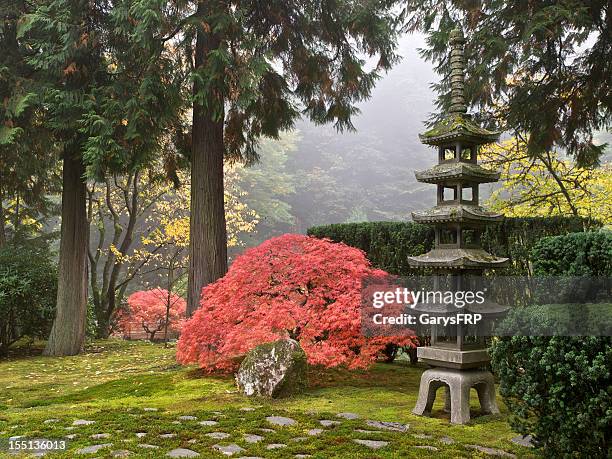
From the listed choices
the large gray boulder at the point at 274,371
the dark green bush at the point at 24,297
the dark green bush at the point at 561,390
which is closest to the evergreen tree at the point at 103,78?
the dark green bush at the point at 24,297

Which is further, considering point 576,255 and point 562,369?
point 576,255

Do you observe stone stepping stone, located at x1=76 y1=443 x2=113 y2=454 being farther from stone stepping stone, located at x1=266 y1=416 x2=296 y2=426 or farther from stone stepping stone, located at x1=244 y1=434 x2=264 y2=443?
stone stepping stone, located at x1=266 y1=416 x2=296 y2=426

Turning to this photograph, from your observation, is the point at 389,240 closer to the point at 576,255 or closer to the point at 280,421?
the point at 280,421

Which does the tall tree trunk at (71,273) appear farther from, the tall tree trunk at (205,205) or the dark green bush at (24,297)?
the tall tree trunk at (205,205)

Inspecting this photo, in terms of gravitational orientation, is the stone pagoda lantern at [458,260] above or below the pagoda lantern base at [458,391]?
above

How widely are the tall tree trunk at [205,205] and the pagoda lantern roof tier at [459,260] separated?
4380 mm

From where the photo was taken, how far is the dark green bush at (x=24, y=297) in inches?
389

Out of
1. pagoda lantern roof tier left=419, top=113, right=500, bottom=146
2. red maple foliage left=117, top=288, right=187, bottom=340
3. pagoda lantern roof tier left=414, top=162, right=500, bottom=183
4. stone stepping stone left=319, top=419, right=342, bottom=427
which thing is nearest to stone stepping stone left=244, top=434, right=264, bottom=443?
stone stepping stone left=319, top=419, right=342, bottom=427

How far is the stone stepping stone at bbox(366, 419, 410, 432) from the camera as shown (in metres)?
4.55

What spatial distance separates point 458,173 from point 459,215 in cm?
43

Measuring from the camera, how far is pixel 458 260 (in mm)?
4977

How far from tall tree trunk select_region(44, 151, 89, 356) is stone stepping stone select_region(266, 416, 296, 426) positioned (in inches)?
271

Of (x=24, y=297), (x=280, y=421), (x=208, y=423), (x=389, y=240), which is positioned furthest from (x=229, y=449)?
(x=24, y=297)

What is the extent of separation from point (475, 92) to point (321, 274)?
4698 mm
